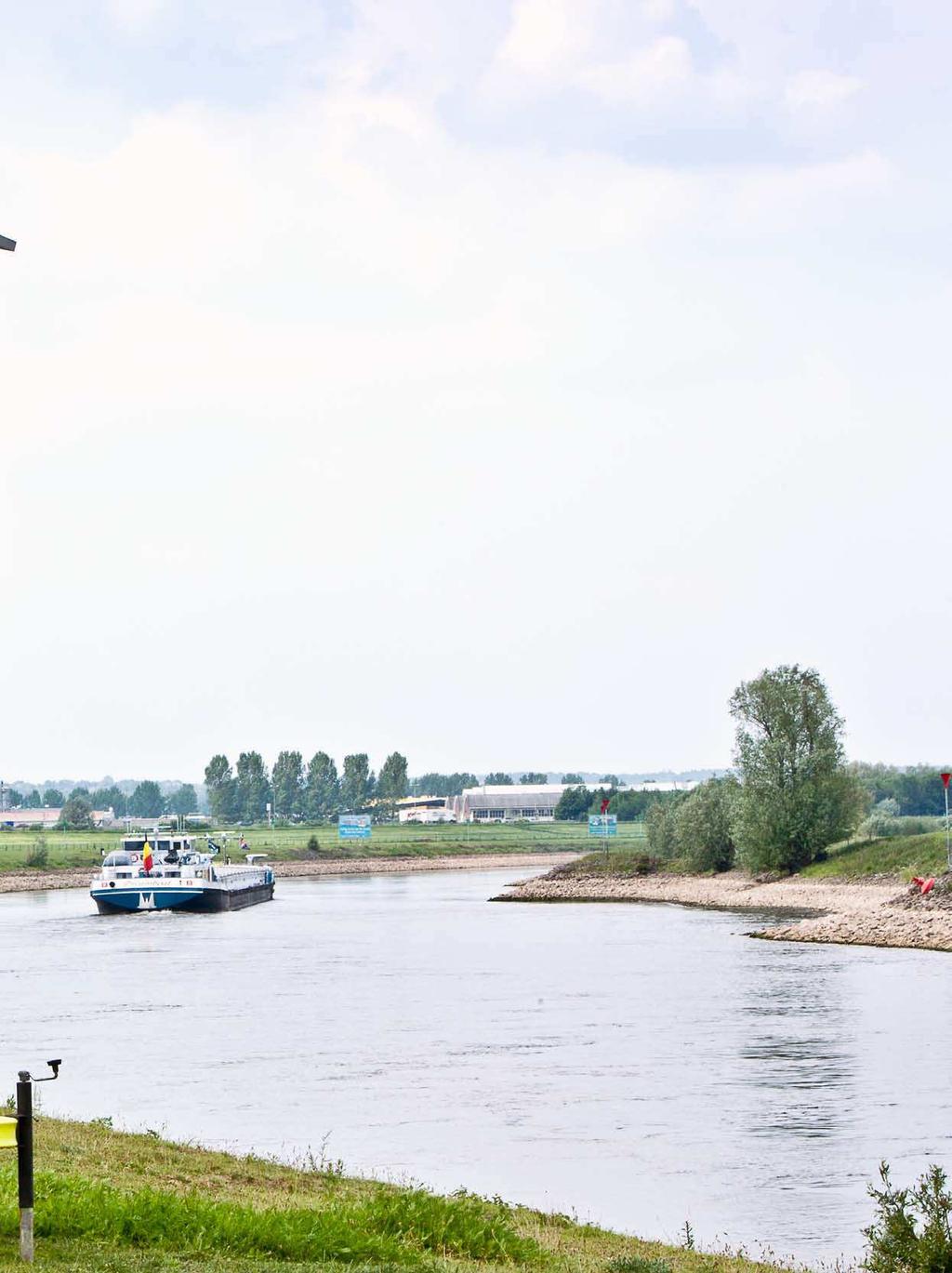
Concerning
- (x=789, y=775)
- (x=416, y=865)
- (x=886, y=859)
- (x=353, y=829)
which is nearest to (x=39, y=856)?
(x=416, y=865)

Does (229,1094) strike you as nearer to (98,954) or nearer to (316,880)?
(98,954)

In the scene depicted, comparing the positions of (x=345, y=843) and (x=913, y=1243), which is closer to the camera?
(x=913, y=1243)

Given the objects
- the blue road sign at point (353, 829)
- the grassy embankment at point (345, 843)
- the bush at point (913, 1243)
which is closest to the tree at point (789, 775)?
the grassy embankment at point (345, 843)

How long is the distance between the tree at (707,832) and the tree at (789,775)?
587cm

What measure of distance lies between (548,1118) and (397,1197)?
33.2 ft

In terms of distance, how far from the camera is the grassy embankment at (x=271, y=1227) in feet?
37.3

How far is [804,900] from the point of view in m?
81.6

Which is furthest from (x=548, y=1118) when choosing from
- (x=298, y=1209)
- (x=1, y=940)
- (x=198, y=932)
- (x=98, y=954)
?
(x=198, y=932)

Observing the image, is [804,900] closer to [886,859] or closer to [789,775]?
[886,859]

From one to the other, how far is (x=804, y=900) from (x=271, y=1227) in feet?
237

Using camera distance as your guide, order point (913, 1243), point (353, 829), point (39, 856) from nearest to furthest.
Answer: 1. point (913, 1243)
2. point (39, 856)
3. point (353, 829)

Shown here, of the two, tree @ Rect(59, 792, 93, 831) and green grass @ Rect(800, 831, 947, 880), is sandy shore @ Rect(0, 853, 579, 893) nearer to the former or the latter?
tree @ Rect(59, 792, 93, 831)

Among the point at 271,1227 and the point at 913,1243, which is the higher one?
the point at 271,1227

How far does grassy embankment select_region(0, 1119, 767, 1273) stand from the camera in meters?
11.4
